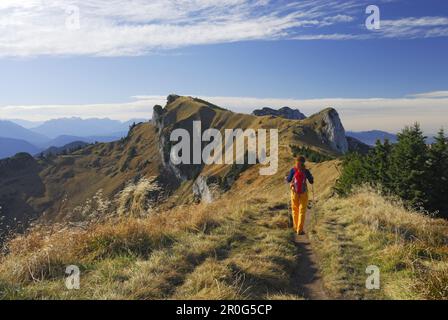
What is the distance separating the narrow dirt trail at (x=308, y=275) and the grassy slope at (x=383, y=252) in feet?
0.61

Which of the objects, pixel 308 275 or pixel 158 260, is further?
pixel 308 275

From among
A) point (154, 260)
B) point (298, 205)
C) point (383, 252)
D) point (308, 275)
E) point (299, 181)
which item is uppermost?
point (299, 181)

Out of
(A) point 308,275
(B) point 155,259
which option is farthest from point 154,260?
(A) point 308,275

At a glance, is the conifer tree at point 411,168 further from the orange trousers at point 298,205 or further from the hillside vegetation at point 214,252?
the orange trousers at point 298,205

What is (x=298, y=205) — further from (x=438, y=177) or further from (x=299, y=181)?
(x=438, y=177)

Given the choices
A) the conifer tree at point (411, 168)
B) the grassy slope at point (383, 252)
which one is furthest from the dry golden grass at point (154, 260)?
the conifer tree at point (411, 168)

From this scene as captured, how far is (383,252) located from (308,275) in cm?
210

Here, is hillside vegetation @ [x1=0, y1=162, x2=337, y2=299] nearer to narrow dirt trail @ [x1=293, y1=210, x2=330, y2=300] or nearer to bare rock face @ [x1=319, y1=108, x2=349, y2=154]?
narrow dirt trail @ [x1=293, y1=210, x2=330, y2=300]

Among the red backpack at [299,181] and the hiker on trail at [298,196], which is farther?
the red backpack at [299,181]

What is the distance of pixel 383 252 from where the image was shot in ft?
32.4

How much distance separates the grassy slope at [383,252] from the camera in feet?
25.4

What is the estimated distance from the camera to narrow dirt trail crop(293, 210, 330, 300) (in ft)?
26.4

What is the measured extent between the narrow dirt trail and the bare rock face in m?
123

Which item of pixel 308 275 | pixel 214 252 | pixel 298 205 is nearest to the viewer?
Answer: pixel 308 275
